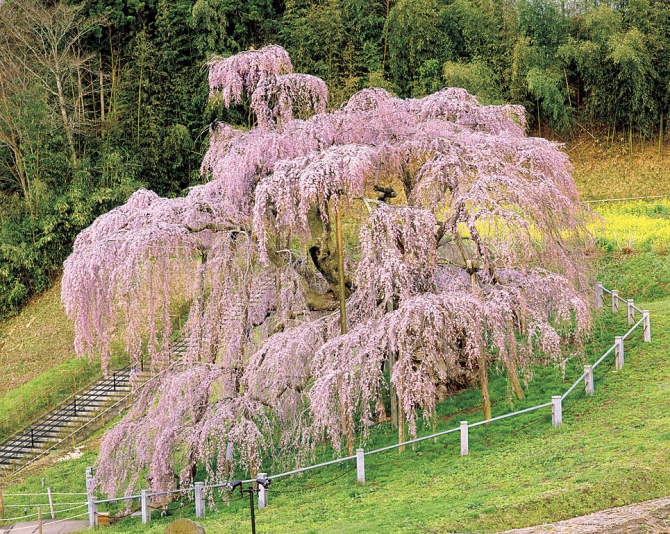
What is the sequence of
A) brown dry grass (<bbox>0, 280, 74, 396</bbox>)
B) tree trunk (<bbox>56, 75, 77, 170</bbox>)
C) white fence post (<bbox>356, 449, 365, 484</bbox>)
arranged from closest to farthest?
white fence post (<bbox>356, 449, 365, 484</bbox>) → brown dry grass (<bbox>0, 280, 74, 396</bbox>) → tree trunk (<bbox>56, 75, 77, 170</bbox>)

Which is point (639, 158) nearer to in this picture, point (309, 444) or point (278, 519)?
point (309, 444)

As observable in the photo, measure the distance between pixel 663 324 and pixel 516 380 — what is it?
4687 millimetres

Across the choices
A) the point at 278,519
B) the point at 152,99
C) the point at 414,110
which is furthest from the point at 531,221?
the point at 152,99

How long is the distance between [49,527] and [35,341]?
47.9 feet

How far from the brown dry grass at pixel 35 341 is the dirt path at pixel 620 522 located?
2059 centimetres

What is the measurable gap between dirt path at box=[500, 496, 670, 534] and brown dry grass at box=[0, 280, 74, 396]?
811 inches

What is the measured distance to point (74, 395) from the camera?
79.6 feet

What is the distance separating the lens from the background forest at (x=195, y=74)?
32875mm

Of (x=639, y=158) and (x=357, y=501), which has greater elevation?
(x=639, y=158)

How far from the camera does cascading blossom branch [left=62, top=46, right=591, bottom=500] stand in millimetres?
13891

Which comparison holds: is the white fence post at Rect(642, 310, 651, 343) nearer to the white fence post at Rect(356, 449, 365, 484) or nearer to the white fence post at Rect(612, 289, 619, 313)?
the white fence post at Rect(612, 289, 619, 313)

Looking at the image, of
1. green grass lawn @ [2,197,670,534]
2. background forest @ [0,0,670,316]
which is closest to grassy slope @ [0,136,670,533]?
green grass lawn @ [2,197,670,534]

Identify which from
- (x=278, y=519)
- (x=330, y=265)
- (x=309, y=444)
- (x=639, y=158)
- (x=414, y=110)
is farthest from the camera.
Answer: (x=639, y=158)

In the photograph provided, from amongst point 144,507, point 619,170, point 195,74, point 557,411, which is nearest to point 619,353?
point 557,411
